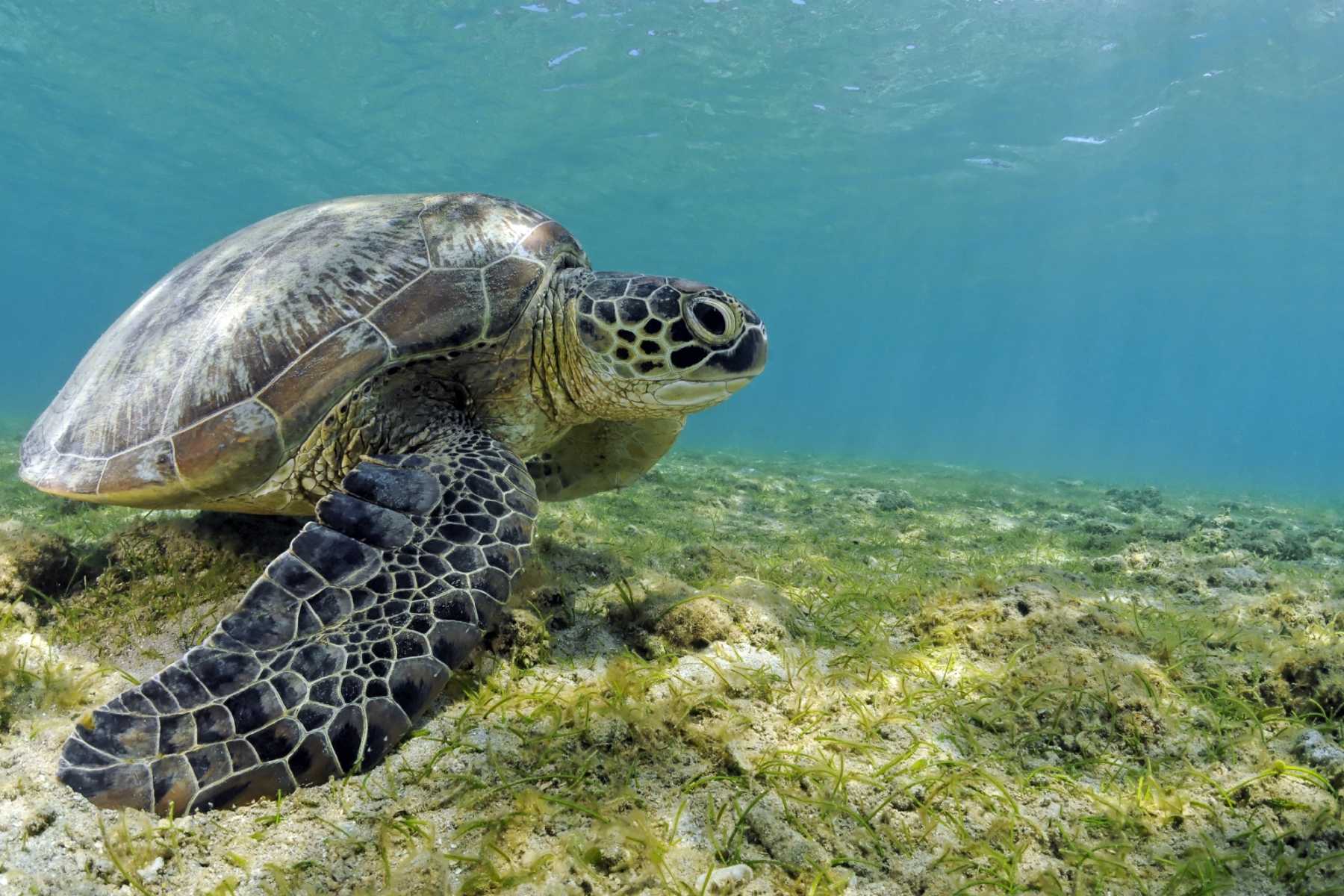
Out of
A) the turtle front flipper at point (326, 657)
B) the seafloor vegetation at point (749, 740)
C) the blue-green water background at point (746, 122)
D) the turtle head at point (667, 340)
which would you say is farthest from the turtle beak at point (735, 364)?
the blue-green water background at point (746, 122)

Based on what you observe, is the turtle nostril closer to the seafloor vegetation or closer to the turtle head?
the turtle head

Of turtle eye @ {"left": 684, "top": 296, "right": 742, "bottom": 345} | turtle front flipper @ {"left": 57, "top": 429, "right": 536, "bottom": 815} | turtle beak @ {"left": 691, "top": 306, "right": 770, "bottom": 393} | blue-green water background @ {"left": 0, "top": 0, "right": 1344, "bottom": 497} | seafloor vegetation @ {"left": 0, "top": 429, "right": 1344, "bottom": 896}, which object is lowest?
seafloor vegetation @ {"left": 0, "top": 429, "right": 1344, "bottom": 896}

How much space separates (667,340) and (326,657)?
171cm

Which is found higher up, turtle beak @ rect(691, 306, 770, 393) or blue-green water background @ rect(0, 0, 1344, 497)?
blue-green water background @ rect(0, 0, 1344, 497)

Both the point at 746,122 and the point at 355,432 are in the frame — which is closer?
the point at 355,432

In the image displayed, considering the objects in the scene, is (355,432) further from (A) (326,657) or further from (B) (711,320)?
(B) (711,320)

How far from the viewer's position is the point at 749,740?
159cm

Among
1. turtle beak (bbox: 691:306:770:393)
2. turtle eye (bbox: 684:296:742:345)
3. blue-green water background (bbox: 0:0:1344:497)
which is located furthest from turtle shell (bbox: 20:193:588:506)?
blue-green water background (bbox: 0:0:1344:497)

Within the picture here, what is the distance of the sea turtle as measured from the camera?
1.53m

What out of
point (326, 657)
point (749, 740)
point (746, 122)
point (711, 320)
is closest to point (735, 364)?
point (711, 320)

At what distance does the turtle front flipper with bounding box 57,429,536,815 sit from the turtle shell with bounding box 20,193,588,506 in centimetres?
59

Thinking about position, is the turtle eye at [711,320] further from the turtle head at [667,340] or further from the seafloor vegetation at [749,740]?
the seafloor vegetation at [749,740]

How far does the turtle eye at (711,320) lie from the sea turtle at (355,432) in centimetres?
1

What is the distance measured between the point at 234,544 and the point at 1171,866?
3.30m
